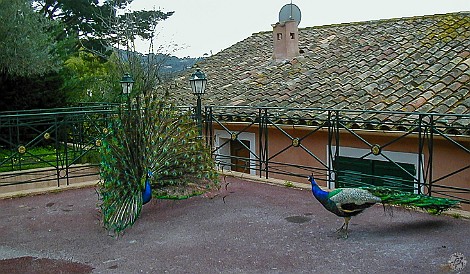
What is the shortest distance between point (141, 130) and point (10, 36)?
26.0 ft

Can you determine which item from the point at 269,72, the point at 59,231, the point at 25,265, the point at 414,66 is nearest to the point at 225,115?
the point at 269,72

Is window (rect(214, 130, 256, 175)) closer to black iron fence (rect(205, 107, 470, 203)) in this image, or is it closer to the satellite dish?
black iron fence (rect(205, 107, 470, 203))

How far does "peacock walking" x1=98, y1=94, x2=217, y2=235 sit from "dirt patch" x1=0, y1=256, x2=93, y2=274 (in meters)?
0.79

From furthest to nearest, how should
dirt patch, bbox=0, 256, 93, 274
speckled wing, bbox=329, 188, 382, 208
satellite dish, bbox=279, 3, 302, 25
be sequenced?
satellite dish, bbox=279, 3, 302, 25 → speckled wing, bbox=329, 188, 382, 208 → dirt patch, bbox=0, 256, 93, 274

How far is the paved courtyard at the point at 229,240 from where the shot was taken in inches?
191

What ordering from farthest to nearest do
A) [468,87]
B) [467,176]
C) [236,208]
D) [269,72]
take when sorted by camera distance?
[269,72]
[468,87]
[467,176]
[236,208]

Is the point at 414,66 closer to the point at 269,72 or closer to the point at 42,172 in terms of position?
the point at 269,72

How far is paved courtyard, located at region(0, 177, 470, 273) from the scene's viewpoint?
4863mm

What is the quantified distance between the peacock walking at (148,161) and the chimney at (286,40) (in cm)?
762

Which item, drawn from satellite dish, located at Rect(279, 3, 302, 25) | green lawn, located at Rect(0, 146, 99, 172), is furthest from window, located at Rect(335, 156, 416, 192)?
satellite dish, located at Rect(279, 3, 302, 25)

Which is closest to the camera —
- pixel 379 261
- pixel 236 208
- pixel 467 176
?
pixel 379 261

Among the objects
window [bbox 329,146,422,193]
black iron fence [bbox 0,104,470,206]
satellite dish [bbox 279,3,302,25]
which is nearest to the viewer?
black iron fence [bbox 0,104,470,206]

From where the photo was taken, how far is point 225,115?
11234 mm

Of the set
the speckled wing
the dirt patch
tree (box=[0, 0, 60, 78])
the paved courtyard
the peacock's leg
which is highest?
tree (box=[0, 0, 60, 78])
